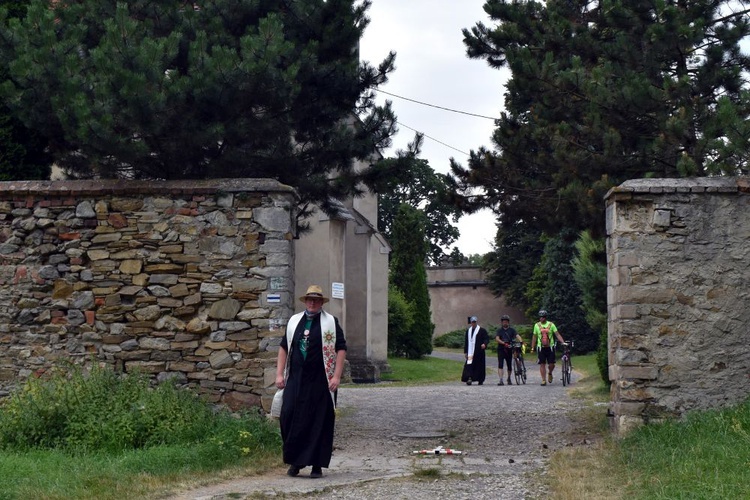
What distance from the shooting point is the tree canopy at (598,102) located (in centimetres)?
1333

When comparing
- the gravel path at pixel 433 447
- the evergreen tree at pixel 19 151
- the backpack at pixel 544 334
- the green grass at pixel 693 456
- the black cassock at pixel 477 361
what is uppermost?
the evergreen tree at pixel 19 151

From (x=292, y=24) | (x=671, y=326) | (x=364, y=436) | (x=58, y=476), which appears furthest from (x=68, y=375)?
(x=671, y=326)

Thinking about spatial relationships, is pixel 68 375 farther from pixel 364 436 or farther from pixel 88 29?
pixel 88 29

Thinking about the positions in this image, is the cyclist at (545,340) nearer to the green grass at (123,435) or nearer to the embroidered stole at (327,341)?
the green grass at (123,435)

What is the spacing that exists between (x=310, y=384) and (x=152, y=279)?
9.29ft

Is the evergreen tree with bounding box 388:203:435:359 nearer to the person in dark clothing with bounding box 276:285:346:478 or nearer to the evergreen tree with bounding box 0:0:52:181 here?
the evergreen tree with bounding box 0:0:52:181

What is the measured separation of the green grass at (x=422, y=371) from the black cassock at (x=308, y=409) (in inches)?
596

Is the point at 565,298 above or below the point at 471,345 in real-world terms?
above

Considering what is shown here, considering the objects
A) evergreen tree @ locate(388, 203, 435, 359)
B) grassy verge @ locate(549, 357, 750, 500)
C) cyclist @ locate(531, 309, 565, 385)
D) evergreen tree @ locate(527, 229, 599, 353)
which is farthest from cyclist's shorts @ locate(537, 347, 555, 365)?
evergreen tree @ locate(527, 229, 599, 353)

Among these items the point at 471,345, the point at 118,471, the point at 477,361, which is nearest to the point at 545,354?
the point at 477,361

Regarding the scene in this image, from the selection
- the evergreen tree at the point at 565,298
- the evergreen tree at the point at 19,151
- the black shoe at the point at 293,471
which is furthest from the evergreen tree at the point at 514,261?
the black shoe at the point at 293,471

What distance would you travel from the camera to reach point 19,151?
13.1 metres

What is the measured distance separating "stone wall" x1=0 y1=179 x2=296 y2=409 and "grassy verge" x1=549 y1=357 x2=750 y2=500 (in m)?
3.66

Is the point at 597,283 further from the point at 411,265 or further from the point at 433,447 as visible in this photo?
the point at 411,265
